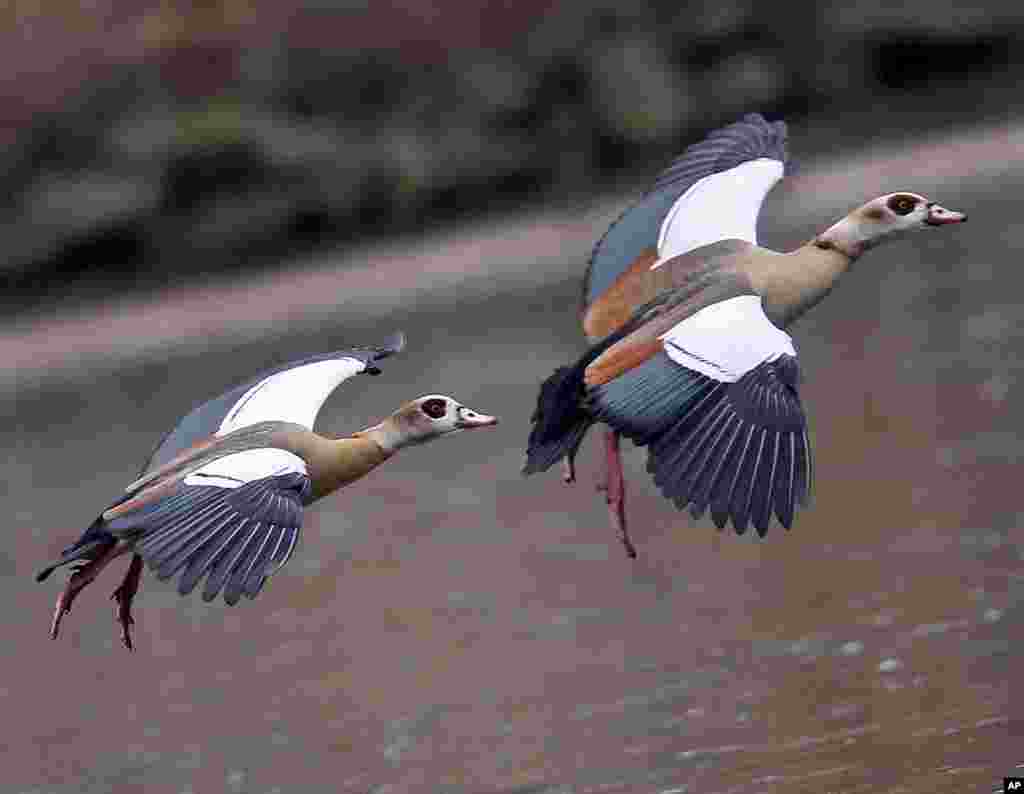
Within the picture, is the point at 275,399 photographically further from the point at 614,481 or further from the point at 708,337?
the point at 708,337

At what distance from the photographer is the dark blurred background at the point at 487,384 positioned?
11.7 m

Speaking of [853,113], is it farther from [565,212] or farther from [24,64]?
[24,64]

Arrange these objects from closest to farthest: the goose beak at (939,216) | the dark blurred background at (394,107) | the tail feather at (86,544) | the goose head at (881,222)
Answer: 1. the tail feather at (86,544)
2. the goose beak at (939,216)
3. the goose head at (881,222)
4. the dark blurred background at (394,107)

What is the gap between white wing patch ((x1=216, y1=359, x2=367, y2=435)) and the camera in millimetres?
11086

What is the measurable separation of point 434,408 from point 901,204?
208 cm

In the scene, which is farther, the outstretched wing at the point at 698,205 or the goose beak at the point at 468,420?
the outstretched wing at the point at 698,205

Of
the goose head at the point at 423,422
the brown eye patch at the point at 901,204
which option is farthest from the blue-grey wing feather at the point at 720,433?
the brown eye patch at the point at 901,204

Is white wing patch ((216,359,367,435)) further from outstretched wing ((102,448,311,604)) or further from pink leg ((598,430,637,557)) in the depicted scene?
pink leg ((598,430,637,557))

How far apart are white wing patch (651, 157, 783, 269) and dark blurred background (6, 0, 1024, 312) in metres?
17.1

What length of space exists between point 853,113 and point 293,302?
6.59m

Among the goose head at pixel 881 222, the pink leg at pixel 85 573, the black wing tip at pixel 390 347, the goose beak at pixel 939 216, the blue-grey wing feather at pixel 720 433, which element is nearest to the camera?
the blue-grey wing feather at pixel 720 433

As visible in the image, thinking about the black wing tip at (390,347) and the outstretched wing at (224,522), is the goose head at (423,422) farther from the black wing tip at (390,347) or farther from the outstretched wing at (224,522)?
the outstretched wing at (224,522)

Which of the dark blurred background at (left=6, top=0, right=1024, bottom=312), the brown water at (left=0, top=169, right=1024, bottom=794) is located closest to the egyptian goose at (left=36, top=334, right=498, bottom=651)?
the brown water at (left=0, top=169, right=1024, bottom=794)

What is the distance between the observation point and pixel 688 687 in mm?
11820
